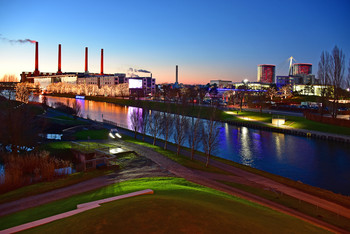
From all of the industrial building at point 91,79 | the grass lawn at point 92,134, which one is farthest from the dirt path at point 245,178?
the industrial building at point 91,79

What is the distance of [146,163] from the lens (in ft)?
66.2

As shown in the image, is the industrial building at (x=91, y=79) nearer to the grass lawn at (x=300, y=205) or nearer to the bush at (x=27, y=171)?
the bush at (x=27, y=171)

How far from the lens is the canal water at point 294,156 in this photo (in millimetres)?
23016

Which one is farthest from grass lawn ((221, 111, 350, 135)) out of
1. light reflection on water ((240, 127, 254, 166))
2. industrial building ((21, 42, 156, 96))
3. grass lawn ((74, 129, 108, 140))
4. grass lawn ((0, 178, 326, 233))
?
industrial building ((21, 42, 156, 96))

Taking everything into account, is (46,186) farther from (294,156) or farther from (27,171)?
(294,156)

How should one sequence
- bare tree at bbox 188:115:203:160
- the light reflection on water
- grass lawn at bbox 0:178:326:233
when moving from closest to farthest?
grass lawn at bbox 0:178:326:233 < bare tree at bbox 188:115:203:160 < the light reflection on water

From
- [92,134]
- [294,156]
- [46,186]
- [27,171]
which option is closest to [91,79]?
[92,134]

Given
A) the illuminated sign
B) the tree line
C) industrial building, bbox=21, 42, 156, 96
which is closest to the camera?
the tree line

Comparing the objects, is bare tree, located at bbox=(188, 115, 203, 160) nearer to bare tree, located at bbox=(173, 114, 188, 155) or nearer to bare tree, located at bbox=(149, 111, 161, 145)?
bare tree, located at bbox=(173, 114, 188, 155)

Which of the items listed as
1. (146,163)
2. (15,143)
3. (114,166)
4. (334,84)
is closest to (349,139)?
(334,84)

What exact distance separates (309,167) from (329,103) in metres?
28.4

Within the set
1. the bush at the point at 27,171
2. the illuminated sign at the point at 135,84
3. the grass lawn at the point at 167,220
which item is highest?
the illuminated sign at the point at 135,84

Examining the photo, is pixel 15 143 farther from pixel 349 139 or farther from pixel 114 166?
pixel 349 139

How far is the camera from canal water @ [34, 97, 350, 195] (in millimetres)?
23016
